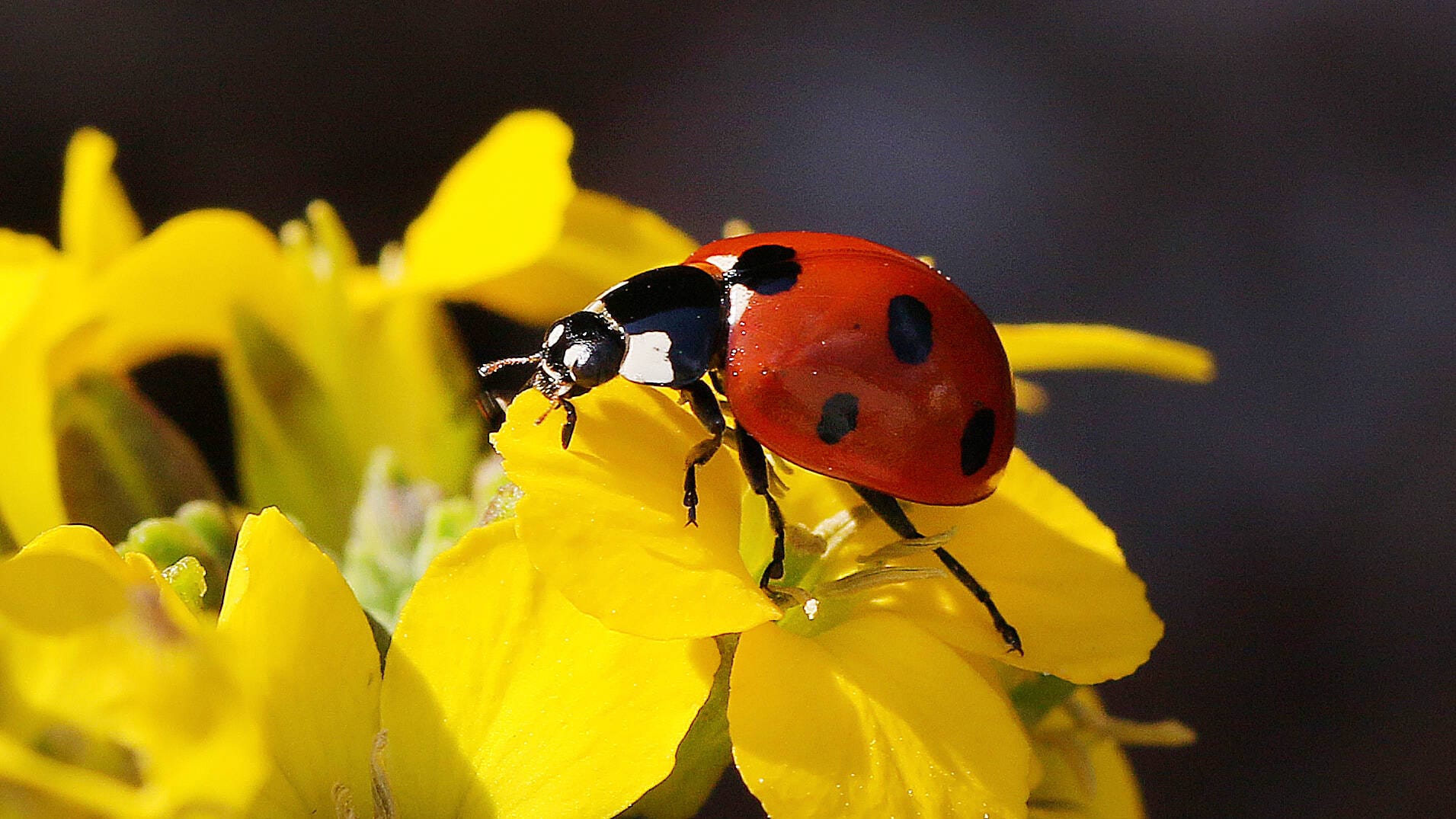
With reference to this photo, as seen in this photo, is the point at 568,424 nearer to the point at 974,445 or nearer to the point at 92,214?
the point at 974,445

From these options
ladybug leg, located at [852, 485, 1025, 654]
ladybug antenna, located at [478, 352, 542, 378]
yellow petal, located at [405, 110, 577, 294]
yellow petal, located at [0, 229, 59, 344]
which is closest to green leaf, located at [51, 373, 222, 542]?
yellow petal, located at [0, 229, 59, 344]

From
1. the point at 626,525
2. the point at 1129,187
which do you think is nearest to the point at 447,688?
the point at 626,525

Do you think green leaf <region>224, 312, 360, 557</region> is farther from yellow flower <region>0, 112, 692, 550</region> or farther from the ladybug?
the ladybug

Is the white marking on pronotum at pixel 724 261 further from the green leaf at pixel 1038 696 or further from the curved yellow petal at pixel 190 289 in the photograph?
the curved yellow petal at pixel 190 289

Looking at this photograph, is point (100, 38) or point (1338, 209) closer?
point (100, 38)

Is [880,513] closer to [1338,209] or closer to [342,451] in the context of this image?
[342,451]

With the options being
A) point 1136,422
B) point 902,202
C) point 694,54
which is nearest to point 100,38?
point 694,54
